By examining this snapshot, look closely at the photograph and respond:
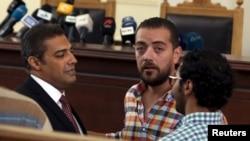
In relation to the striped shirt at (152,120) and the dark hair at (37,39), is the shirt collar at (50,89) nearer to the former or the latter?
the dark hair at (37,39)

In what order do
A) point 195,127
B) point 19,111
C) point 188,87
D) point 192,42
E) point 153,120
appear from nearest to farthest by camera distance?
point 19,111 → point 195,127 → point 188,87 → point 153,120 → point 192,42

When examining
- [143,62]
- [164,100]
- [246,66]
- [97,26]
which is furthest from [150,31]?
[97,26]

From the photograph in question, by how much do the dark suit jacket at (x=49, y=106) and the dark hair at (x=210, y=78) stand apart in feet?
1.55

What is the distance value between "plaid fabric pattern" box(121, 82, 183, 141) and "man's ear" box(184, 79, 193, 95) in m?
0.27

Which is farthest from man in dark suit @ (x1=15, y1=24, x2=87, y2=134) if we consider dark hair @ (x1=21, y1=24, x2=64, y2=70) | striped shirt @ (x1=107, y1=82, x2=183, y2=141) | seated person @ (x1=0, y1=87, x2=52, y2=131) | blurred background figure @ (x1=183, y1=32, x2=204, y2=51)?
blurred background figure @ (x1=183, y1=32, x2=204, y2=51)

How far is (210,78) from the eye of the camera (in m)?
1.53

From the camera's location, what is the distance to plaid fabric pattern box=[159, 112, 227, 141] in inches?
56.2

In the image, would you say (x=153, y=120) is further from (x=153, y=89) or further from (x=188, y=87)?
(x=188, y=87)

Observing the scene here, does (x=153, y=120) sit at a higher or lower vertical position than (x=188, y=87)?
lower

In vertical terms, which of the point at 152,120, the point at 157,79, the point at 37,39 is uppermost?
the point at 37,39

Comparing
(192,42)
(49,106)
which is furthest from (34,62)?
(192,42)

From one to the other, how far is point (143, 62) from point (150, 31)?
11cm

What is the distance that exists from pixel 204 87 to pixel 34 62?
29.1 inches

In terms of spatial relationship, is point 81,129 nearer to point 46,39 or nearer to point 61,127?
point 61,127
